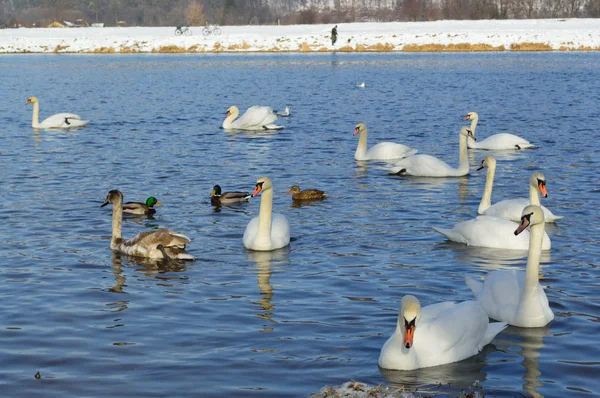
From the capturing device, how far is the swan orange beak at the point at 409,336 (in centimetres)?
716

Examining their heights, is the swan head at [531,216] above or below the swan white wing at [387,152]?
above

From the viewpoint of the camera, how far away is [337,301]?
9453 millimetres

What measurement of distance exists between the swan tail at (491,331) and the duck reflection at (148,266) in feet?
12.8

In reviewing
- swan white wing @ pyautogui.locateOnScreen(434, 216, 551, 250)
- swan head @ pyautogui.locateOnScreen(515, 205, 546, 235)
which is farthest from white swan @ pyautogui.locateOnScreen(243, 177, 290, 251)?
swan head @ pyautogui.locateOnScreen(515, 205, 546, 235)

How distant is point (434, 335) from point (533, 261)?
162 centimetres

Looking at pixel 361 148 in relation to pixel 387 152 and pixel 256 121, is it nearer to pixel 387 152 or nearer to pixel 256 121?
pixel 387 152

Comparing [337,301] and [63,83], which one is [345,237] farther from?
[63,83]

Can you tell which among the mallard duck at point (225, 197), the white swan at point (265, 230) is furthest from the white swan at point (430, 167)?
the white swan at point (265, 230)

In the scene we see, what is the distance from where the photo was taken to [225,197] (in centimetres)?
1473

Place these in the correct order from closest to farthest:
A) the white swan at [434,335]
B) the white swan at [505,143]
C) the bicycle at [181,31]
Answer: the white swan at [434,335], the white swan at [505,143], the bicycle at [181,31]

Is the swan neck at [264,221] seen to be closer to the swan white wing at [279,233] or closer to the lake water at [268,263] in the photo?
the swan white wing at [279,233]

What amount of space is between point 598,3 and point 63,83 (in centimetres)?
9417

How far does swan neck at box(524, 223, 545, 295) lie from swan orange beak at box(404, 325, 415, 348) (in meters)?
1.79

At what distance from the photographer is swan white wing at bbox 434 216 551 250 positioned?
11383mm
